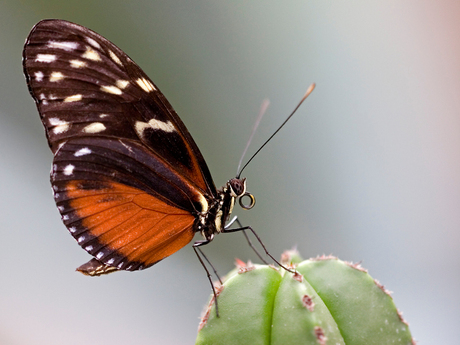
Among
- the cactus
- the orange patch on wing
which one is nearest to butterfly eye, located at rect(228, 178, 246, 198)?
the orange patch on wing

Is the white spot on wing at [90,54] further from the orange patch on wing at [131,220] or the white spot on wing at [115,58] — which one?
the orange patch on wing at [131,220]

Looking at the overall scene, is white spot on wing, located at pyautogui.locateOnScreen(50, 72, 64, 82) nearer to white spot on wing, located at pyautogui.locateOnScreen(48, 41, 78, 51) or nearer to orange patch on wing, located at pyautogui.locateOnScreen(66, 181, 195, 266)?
white spot on wing, located at pyautogui.locateOnScreen(48, 41, 78, 51)

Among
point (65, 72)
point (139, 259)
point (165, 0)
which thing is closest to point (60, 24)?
point (65, 72)

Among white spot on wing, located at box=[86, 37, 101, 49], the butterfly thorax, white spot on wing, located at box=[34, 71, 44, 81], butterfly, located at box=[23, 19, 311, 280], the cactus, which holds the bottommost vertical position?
the cactus

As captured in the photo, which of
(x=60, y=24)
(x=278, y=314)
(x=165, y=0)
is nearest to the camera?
(x=278, y=314)

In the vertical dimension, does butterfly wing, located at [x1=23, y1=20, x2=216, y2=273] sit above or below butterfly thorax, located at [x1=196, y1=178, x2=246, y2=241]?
above

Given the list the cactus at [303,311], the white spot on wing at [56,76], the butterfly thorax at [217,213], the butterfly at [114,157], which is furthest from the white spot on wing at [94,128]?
the cactus at [303,311]

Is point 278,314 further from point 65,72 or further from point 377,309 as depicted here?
point 65,72

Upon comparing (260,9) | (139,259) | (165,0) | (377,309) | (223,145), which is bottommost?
(377,309)
